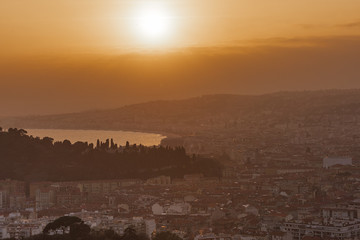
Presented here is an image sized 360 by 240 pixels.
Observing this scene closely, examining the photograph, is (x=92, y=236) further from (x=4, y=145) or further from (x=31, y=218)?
(x=4, y=145)

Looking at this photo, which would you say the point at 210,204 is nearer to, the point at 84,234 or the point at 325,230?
the point at 325,230

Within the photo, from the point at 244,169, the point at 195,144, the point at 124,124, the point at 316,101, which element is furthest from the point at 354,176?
the point at 124,124

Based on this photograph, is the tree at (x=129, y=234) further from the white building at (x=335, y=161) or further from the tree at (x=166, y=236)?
the white building at (x=335, y=161)

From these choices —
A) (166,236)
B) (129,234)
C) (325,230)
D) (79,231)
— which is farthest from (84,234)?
(325,230)

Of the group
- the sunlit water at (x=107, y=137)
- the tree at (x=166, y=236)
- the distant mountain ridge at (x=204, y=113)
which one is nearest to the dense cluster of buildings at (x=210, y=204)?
the tree at (x=166, y=236)

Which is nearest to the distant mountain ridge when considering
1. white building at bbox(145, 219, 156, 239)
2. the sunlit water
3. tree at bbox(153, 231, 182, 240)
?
the sunlit water
